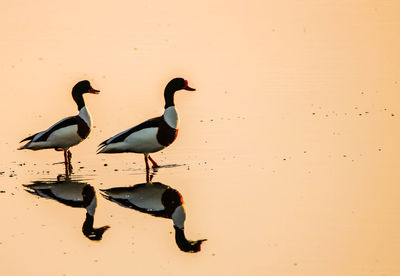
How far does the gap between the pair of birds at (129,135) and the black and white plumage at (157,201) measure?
1.24 meters

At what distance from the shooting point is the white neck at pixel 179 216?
31.6 feet

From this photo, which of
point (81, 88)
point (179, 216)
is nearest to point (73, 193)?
point (179, 216)

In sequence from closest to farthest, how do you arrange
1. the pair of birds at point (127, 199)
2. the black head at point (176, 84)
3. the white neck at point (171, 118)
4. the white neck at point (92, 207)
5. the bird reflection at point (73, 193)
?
the pair of birds at point (127, 199), the bird reflection at point (73, 193), the white neck at point (92, 207), the white neck at point (171, 118), the black head at point (176, 84)

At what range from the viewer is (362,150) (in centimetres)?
1316

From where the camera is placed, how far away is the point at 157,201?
10.6m

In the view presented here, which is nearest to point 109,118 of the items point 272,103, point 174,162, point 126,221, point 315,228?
point 272,103

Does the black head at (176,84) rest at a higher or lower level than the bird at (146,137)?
higher

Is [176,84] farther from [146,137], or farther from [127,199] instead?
[127,199]

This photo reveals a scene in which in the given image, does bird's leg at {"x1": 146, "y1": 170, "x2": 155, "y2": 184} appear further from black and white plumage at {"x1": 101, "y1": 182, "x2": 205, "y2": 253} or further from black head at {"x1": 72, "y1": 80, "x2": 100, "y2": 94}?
black head at {"x1": 72, "y1": 80, "x2": 100, "y2": 94}

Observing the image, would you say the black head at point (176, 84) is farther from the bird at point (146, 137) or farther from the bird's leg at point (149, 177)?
the bird's leg at point (149, 177)

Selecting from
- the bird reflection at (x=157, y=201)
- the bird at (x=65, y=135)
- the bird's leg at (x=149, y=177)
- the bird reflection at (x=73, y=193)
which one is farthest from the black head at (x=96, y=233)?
the bird at (x=65, y=135)

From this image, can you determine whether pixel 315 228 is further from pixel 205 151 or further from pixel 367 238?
pixel 205 151

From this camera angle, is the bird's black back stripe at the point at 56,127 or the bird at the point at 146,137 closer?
the bird at the point at 146,137

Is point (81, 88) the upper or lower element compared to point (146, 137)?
upper
